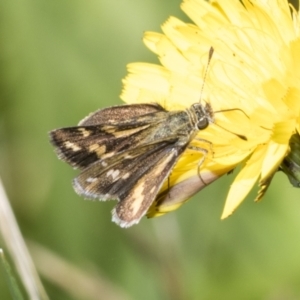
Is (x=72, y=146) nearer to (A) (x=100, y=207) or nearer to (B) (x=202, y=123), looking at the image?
(B) (x=202, y=123)

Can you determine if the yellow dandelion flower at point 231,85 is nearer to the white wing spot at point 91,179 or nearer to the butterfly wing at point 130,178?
the butterfly wing at point 130,178

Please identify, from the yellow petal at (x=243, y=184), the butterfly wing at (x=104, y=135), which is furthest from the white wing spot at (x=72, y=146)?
the yellow petal at (x=243, y=184)

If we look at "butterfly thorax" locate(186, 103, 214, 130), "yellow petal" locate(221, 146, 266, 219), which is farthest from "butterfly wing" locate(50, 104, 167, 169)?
"yellow petal" locate(221, 146, 266, 219)

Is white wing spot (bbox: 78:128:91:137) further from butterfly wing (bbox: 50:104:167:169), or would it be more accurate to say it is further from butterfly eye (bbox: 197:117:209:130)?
butterfly eye (bbox: 197:117:209:130)

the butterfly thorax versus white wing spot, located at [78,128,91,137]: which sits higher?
white wing spot, located at [78,128,91,137]

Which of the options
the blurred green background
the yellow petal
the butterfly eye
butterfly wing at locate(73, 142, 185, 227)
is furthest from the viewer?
the blurred green background

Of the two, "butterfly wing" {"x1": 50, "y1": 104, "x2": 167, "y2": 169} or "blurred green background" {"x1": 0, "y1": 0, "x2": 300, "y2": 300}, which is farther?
"blurred green background" {"x1": 0, "y1": 0, "x2": 300, "y2": 300}

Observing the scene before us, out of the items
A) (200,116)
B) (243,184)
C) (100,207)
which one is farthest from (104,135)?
(100,207)
